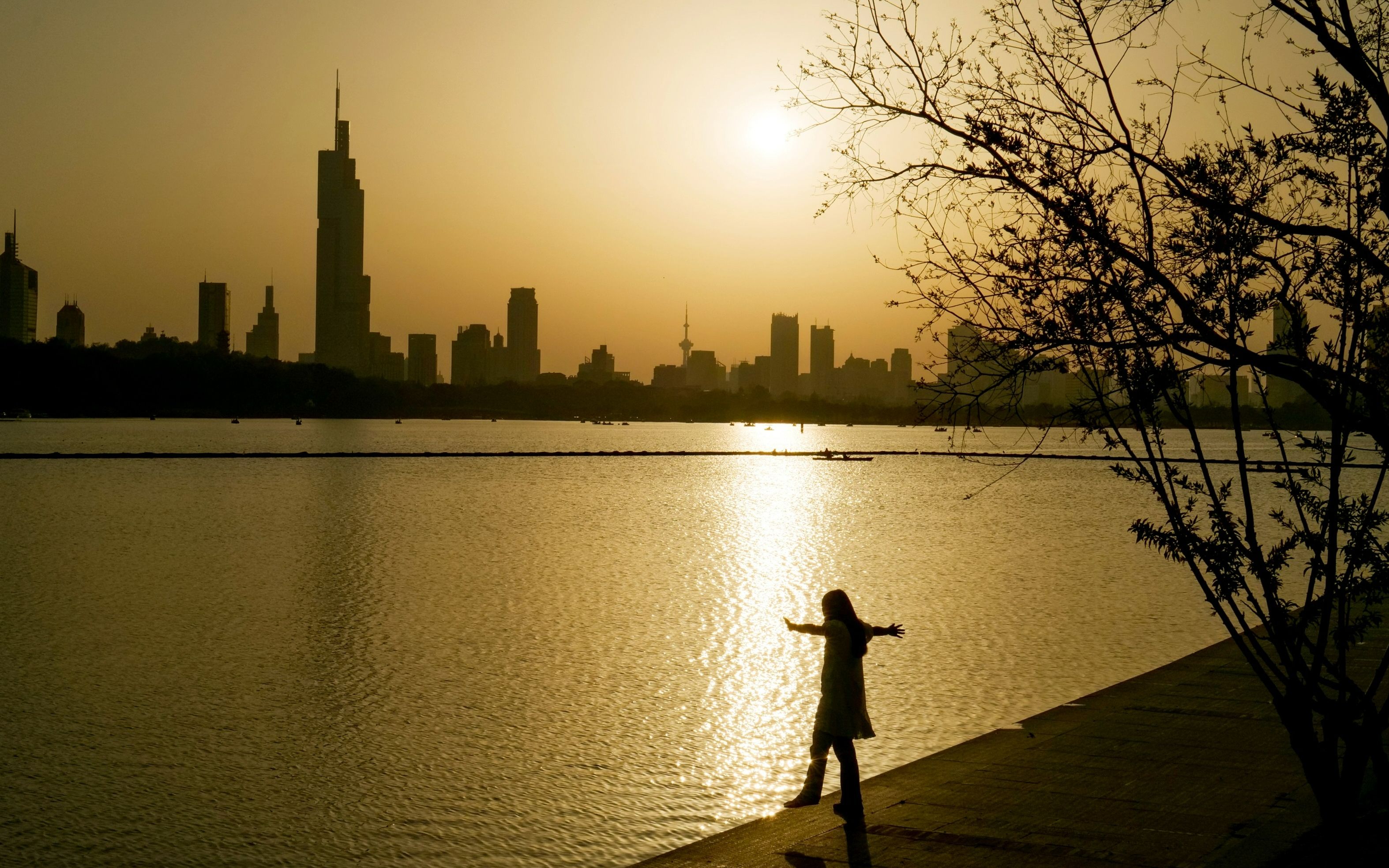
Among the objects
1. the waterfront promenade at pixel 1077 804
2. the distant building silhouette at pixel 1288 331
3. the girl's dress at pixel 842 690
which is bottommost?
the waterfront promenade at pixel 1077 804

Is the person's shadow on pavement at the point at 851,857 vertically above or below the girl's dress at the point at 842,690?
below

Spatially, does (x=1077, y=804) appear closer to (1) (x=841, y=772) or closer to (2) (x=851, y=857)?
(1) (x=841, y=772)

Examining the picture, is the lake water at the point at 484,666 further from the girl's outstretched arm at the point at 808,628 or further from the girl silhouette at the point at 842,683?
the girl's outstretched arm at the point at 808,628

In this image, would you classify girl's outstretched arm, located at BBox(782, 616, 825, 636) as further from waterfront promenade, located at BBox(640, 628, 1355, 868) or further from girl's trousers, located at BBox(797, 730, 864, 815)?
waterfront promenade, located at BBox(640, 628, 1355, 868)

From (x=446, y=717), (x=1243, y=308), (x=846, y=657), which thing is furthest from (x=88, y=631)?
(x=1243, y=308)

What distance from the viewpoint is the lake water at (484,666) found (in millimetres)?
9961

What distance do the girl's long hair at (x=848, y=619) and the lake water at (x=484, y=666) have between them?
2.07 meters

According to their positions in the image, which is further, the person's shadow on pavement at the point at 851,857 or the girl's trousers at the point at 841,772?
the girl's trousers at the point at 841,772

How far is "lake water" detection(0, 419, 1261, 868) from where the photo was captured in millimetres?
9961

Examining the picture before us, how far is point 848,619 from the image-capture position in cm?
861

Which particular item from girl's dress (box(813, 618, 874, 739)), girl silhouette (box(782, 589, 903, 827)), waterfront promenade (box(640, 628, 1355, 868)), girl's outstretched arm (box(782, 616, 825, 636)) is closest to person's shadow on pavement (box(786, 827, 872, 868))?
waterfront promenade (box(640, 628, 1355, 868))

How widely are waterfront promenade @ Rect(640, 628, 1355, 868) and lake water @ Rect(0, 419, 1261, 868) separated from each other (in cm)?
143

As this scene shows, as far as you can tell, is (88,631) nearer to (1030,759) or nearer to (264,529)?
(1030,759)

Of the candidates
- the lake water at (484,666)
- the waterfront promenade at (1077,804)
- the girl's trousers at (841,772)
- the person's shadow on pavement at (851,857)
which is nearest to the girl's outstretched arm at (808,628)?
the girl's trousers at (841,772)
